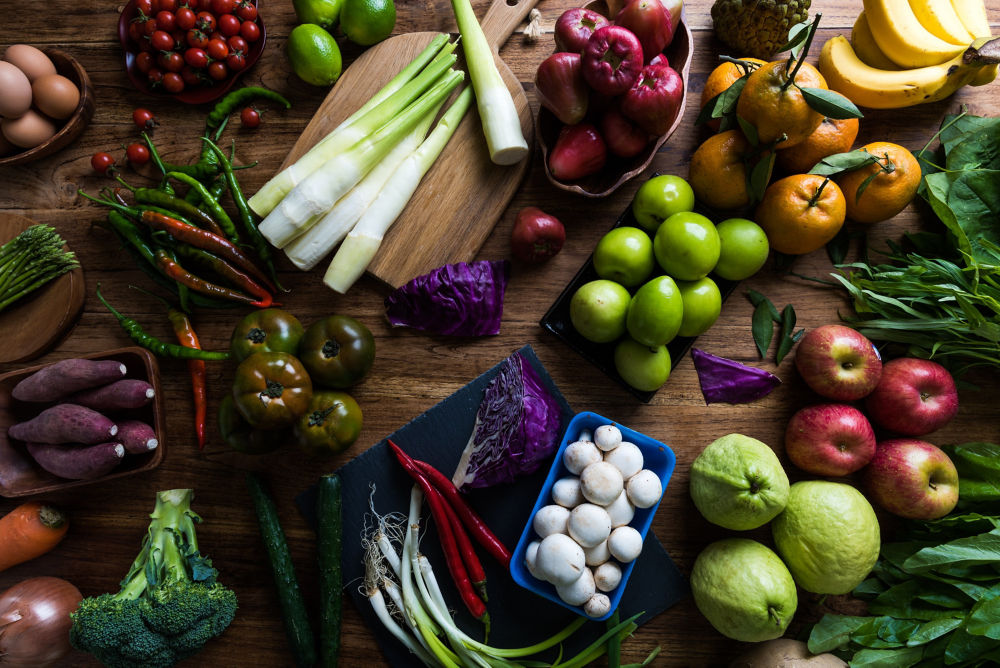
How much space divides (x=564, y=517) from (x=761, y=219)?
980 millimetres

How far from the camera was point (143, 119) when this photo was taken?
1.85 meters

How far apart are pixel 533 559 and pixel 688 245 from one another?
0.90m

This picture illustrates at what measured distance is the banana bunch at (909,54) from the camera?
64.8 inches

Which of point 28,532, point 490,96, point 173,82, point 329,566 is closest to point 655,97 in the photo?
point 490,96

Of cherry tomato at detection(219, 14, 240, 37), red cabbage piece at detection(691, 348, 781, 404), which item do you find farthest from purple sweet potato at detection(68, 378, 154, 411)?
red cabbage piece at detection(691, 348, 781, 404)

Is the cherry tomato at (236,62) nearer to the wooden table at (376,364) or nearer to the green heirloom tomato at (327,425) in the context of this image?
the wooden table at (376,364)

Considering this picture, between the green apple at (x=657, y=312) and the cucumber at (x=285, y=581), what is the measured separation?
45.2 inches

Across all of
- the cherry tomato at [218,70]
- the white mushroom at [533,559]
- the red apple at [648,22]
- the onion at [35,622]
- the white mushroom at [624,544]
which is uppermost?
the red apple at [648,22]

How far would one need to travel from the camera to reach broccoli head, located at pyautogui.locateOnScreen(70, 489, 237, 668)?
155cm

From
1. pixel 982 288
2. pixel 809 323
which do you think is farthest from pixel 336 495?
pixel 982 288

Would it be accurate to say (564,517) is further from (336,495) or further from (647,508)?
(336,495)

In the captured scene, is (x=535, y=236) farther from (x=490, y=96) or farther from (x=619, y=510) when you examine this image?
(x=619, y=510)

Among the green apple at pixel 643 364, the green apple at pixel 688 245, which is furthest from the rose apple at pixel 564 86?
the green apple at pixel 643 364

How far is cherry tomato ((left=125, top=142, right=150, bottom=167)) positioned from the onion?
126 cm
